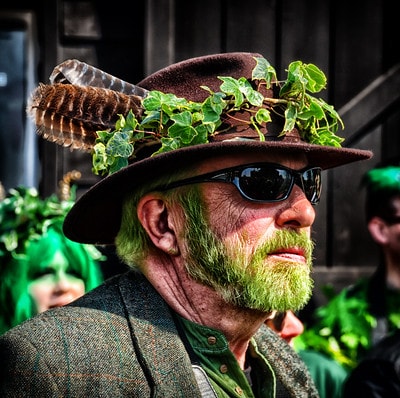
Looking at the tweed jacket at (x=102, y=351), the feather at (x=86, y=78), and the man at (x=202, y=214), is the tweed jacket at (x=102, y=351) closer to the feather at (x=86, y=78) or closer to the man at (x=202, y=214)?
the man at (x=202, y=214)

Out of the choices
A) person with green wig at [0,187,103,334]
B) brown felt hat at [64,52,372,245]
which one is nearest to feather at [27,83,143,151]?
brown felt hat at [64,52,372,245]

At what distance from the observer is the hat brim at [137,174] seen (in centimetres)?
229

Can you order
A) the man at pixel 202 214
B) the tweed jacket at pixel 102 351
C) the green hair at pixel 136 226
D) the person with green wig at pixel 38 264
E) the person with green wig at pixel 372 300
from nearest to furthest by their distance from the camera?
1. the tweed jacket at pixel 102 351
2. the man at pixel 202 214
3. the green hair at pixel 136 226
4. the person with green wig at pixel 38 264
5. the person with green wig at pixel 372 300

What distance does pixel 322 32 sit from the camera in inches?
199

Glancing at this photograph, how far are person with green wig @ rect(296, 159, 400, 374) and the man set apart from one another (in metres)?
2.20

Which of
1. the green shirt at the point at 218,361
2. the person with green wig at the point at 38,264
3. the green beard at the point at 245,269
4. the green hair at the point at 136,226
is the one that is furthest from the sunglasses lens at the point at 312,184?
the person with green wig at the point at 38,264

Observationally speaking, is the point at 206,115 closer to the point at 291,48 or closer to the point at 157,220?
the point at 157,220

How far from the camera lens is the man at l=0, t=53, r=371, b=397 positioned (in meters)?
2.27

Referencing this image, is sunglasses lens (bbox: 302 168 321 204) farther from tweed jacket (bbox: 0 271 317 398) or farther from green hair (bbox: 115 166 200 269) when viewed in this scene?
tweed jacket (bbox: 0 271 317 398)

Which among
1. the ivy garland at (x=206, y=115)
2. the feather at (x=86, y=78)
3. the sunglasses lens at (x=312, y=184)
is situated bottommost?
the sunglasses lens at (x=312, y=184)

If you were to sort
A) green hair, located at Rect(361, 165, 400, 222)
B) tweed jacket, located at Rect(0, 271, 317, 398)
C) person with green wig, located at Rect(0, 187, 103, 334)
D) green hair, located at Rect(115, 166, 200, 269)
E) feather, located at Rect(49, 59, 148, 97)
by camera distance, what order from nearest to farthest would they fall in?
tweed jacket, located at Rect(0, 271, 317, 398) < green hair, located at Rect(115, 166, 200, 269) < feather, located at Rect(49, 59, 148, 97) < person with green wig, located at Rect(0, 187, 103, 334) < green hair, located at Rect(361, 165, 400, 222)

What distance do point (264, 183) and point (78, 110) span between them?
1.84 feet

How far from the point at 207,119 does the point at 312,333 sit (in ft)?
8.72

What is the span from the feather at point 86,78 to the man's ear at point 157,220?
1.05ft
